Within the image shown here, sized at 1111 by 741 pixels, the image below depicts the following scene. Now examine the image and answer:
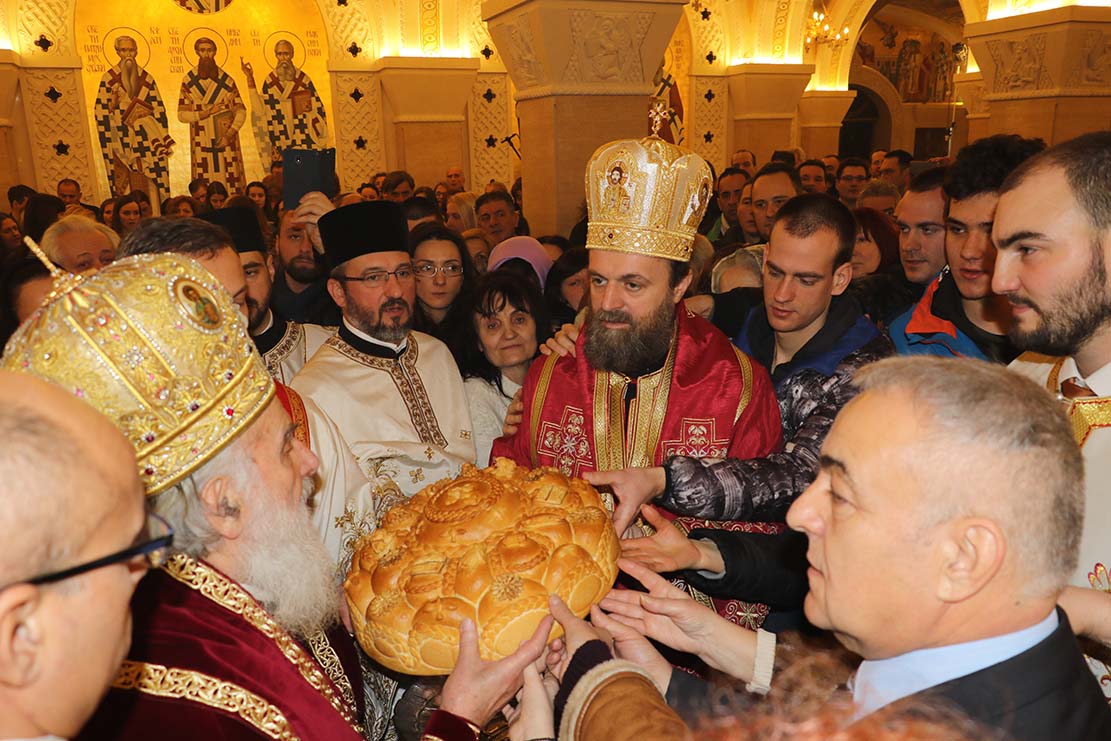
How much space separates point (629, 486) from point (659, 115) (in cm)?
1276

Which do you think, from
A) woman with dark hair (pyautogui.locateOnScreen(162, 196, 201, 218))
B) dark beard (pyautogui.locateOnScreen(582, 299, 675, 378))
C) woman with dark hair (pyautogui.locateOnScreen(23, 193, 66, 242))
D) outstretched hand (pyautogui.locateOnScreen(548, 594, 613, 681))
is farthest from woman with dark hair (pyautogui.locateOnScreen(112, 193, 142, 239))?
outstretched hand (pyautogui.locateOnScreen(548, 594, 613, 681))

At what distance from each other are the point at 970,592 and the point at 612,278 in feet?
6.16

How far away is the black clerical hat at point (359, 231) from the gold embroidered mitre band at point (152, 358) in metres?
1.98

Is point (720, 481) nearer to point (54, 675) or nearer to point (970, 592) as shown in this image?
point (970, 592)

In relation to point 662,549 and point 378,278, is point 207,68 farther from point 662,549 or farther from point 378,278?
point 662,549

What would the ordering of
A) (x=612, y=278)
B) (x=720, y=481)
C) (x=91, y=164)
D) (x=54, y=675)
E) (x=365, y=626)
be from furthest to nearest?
(x=91, y=164)
(x=612, y=278)
(x=720, y=481)
(x=365, y=626)
(x=54, y=675)

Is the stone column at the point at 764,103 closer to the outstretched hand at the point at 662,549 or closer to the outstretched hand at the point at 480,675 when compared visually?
the outstretched hand at the point at 662,549

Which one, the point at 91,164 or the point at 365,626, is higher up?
the point at 91,164

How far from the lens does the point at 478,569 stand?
1.73 meters

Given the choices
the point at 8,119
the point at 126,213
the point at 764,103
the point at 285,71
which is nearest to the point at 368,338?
the point at 126,213

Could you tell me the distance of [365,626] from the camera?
1.78 meters

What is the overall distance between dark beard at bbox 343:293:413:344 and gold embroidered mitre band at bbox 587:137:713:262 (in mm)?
1017

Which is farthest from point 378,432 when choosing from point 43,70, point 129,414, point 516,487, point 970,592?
point 43,70

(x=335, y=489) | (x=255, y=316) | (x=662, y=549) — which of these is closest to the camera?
(x=662, y=549)
